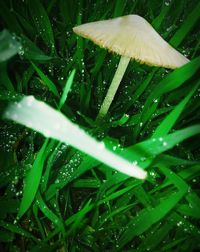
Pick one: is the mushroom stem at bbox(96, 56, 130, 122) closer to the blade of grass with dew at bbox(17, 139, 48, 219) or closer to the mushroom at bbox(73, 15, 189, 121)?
the mushroom at bbox(73, 15, 189, 121)

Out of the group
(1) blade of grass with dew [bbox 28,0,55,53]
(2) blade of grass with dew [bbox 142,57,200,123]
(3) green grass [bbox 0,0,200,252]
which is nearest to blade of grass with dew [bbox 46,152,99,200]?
(3) green grass [bbox 0,0,200,252]

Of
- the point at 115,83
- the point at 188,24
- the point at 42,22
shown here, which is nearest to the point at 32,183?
the point at 115,83

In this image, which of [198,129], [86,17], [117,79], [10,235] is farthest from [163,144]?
[86,17]

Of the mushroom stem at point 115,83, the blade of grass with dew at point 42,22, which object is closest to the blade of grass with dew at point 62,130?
the mushroom stem at point 115,83

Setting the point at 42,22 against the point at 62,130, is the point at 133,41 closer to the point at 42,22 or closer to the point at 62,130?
the point at 62,130

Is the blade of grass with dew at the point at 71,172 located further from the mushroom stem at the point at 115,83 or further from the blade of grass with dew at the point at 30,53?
the blade of grass with dew at the point at 30,53

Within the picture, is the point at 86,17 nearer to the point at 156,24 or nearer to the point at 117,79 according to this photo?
the point at 156,24
